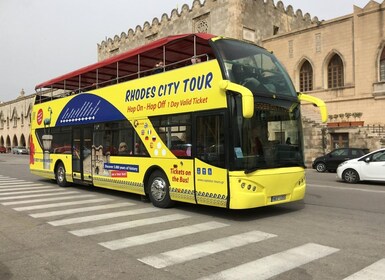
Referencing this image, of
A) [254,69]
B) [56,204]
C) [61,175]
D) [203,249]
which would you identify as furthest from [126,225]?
[61,175]

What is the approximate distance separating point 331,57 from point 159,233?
93.4 ft

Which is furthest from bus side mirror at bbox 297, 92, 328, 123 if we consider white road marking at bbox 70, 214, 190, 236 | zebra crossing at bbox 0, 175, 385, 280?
white road marking at bbox 70, 214, 190, 236

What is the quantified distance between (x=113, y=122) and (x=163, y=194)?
3095 mm

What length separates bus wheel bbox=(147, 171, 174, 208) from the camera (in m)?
9.47

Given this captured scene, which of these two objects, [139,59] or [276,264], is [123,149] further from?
[276,264]

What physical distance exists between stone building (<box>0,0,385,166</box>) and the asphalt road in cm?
1819

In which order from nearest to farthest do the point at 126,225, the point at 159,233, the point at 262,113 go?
the point at 159,233 → the point at 126,225 → the point at 262,113

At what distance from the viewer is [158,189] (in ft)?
32.0

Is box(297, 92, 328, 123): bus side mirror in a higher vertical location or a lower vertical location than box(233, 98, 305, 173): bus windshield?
higher

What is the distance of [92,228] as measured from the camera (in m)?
7.40

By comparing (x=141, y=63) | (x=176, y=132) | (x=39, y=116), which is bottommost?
(x=176, y=132)

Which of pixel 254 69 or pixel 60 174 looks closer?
pixel 254 69

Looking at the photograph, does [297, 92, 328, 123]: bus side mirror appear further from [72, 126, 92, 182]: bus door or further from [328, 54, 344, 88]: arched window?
[328, 54, 344, 88]: arched window

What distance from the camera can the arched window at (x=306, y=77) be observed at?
109ft
